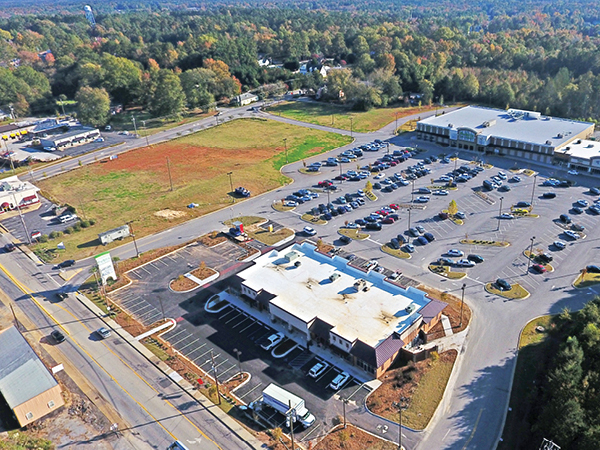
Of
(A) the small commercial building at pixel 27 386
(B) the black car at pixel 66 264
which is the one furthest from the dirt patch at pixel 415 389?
(B) the black car at pixel 66 264

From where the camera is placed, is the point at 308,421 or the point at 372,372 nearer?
the point at 308,421

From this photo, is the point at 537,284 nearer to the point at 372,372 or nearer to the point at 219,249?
the point at 372,372

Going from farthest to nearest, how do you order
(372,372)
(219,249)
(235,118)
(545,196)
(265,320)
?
(235,118)
(545,196)
(219,249)
(265,320)
(372,372)

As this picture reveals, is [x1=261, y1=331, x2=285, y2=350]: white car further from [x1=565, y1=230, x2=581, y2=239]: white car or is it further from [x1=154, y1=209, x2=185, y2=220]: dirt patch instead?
[x1=565, y1=230, x2=581, y2=239]: white car

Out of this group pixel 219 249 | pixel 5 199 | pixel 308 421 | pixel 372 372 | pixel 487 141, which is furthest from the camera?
pixel 487 141

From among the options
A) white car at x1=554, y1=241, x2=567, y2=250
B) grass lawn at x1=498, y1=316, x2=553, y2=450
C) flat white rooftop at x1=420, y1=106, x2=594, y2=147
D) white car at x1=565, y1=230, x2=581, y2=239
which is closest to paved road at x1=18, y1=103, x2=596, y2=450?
grass lawn at x1=498, y1=316, x2=553, y2=450

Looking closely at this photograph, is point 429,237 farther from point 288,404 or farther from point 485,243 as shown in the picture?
point 288,404

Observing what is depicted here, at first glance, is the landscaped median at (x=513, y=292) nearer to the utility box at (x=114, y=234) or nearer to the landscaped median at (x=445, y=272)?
the landscaped median at (x=445, y=272)

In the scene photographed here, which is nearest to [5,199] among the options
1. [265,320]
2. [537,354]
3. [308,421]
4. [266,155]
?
[266,155]
